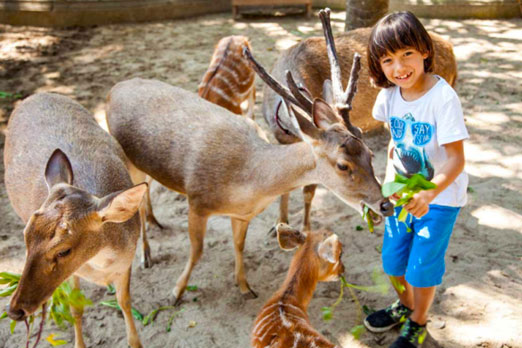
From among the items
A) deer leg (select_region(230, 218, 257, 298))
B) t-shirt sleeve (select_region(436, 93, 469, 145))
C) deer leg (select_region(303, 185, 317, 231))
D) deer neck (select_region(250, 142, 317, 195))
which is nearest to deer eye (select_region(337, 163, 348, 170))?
deer neck (select_region(250, 142, 317, 195))

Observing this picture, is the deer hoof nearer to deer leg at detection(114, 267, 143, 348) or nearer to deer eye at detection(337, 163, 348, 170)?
deer leg at detection(114, 267, 143, 348)

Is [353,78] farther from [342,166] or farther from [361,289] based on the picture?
[361,289]

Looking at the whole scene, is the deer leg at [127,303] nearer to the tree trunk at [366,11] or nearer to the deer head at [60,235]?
the deer head at [60,235]

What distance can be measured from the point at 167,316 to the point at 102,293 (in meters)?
0.58

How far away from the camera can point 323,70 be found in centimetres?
464

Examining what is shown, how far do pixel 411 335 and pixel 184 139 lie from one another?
2082mm

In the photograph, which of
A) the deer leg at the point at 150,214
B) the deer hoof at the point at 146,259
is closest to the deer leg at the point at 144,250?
the deer hoof at the point at 146,259

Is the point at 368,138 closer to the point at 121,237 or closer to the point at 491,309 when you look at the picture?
the point at 491,309

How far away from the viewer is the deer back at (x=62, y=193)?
2.39 m

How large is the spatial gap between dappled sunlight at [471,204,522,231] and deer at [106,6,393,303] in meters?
1.72

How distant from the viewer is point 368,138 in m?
5.89

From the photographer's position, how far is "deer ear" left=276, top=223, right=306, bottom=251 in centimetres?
294

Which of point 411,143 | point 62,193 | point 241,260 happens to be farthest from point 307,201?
point 62,193

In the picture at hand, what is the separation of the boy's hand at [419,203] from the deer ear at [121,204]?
1.30 metres
